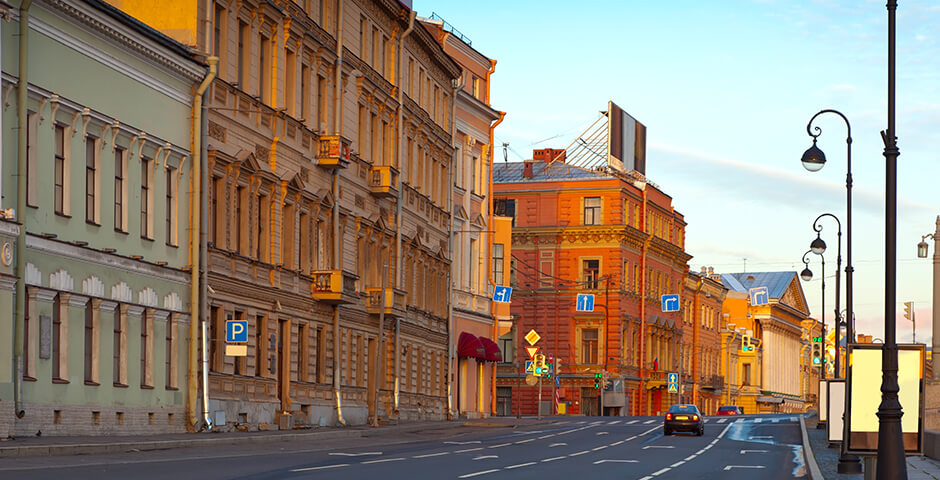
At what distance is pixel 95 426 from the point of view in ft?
104

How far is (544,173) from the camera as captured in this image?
353 ft

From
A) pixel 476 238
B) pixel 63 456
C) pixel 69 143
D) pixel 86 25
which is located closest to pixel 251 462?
pixel 63 456

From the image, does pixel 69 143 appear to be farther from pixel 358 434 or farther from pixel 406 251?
pixel 406 251

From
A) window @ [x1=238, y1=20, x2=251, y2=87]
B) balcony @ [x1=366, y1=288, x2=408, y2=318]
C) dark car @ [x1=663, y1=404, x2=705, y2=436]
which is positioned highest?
window @ [x1=238, y1=20, x2=251, y2=87]

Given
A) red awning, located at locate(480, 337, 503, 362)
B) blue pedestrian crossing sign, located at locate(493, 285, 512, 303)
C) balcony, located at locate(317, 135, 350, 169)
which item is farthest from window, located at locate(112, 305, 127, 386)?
blue pedestrian crossing sign, located at locate(493, 285, 512, 303)

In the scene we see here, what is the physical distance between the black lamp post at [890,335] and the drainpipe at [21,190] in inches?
675

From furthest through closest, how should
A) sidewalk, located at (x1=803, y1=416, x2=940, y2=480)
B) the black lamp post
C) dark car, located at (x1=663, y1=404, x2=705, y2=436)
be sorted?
dark car, located at (x1=663, y1=404, x2=705, y2=436), sidewalk, located at (x1=803, y1=416, x2=940, y2=480), the black lamp post

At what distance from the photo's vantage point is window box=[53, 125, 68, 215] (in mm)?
30984

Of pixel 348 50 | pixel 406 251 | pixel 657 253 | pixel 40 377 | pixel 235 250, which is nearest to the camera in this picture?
pixel 40 377

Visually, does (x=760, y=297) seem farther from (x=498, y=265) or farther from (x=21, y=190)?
(x=21, y=190)

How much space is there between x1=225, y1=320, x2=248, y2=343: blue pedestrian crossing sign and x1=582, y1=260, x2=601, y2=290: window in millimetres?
68809

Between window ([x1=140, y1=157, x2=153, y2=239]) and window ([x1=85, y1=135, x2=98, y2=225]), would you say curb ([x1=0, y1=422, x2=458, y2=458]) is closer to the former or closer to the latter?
window ([x1=140, y1=157, x2=153, y2=239])

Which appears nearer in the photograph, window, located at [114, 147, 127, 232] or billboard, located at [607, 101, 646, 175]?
window, located at [114, 147, 127, 232]

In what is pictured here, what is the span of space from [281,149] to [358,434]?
8834mm
